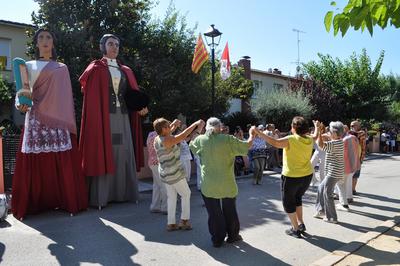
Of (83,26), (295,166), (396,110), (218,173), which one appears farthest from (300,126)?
(396,110)

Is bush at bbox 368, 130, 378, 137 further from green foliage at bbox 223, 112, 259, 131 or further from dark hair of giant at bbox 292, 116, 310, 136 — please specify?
dark hair of giant at bbox 292, 116, 310, 136

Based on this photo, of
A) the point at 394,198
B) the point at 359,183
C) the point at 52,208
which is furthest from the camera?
the point at 359,183

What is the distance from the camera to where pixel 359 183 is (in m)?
11.8

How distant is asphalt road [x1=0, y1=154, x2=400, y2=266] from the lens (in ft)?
16.4

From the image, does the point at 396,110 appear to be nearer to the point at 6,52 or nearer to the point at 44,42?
the point at 6,52

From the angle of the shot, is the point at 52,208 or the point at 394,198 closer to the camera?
the point at 52,208

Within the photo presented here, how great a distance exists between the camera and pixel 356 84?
29172 mm

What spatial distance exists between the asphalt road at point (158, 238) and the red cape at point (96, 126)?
803mm

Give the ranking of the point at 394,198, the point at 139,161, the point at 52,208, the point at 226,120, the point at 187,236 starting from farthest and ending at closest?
the point at 226,120 → the point at 394,198 → the point at 139,161 → the point at 52,208 → the point at 187,236

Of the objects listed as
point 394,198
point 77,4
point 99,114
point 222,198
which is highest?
point 77,4

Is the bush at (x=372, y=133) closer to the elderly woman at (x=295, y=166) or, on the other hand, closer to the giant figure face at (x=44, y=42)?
the elderly woman at (x=295, y=166)

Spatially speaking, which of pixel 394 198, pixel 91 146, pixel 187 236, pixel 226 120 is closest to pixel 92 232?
pixel 187 236

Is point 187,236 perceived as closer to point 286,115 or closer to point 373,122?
point 286,115

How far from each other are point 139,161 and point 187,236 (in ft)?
9.18
